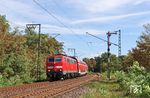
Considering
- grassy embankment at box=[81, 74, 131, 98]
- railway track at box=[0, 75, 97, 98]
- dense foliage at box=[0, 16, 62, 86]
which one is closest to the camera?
grassy embankment at box=[81, 74, 131, 98]

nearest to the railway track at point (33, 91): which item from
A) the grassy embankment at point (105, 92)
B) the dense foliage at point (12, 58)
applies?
the grassy embankment at point (105, 92)

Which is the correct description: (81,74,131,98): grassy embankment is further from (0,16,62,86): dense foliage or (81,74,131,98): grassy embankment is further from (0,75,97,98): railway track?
(0,16,62,86): dense foliage

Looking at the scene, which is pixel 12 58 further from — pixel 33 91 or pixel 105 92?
pixel 105 92

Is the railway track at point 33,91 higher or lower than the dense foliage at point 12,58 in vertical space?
lower

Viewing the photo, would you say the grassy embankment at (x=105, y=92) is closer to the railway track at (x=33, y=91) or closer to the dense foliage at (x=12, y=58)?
the railway track at (x=33, y=91)

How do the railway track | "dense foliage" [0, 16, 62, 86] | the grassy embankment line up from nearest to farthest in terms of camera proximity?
the grassy embankment < the railway track < "dense foliage" [0, 16, 62, 86]

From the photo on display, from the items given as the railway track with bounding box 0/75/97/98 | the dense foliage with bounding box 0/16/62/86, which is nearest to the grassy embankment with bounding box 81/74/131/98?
the railway track with bounding box 0/75/97/98

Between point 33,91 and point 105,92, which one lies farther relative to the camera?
point 33,91

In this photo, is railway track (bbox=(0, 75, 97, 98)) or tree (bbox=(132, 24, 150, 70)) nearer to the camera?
railway track (bbox=(0, 75, 97, 98))

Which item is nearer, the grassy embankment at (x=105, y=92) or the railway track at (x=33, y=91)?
the grassy embankment at (x=105, y=92)

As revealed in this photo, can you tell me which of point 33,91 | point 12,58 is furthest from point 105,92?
point 12,58

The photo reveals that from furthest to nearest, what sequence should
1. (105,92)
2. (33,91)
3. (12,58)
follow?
(12,58) < (33,91) < (105,92)

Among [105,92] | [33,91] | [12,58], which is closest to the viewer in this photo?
[105,92]

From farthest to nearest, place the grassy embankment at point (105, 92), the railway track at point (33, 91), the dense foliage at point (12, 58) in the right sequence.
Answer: the dense foliage at point (12, 58) → the railway track at point (33, 91) → the grassy embankment at point (105, 92)
